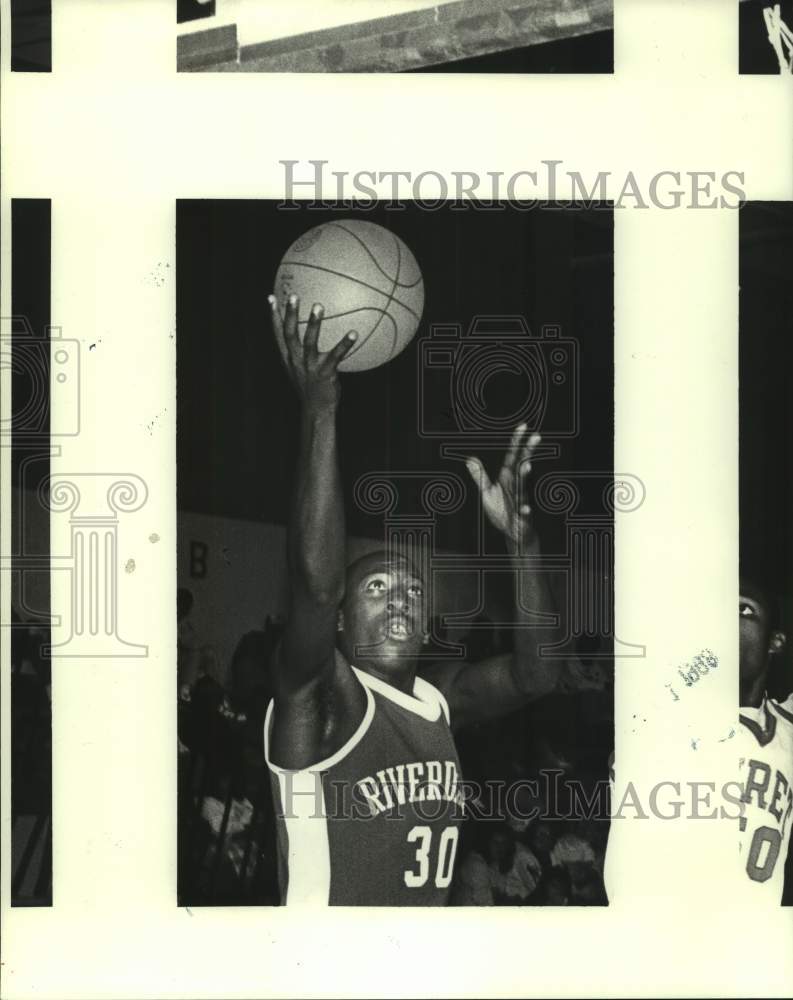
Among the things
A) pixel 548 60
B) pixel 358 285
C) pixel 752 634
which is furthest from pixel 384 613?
pixel 548 60

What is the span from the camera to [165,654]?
3.51 metres

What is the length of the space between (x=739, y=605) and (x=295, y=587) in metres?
1.34

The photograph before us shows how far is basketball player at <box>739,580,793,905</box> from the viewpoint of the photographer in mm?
3533

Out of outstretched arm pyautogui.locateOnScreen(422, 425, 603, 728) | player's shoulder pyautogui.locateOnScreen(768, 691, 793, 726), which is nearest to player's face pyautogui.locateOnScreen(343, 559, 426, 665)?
outstretched arm pyautogui.locateOnScreen(422, 425, 603, 728)

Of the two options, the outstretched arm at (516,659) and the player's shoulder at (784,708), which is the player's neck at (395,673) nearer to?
the outstretched arm at (516,659)

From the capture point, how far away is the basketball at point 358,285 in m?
3.47

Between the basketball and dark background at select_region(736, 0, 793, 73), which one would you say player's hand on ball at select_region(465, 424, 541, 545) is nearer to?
the basketball

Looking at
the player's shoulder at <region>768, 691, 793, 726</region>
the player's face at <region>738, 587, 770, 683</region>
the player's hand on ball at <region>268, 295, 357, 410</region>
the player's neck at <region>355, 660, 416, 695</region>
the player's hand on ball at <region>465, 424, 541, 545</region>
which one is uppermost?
the player's hand on ball at <region>268, 295, 357, 410</region>

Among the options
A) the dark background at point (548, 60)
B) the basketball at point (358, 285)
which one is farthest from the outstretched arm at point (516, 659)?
the dark background at point (548, 60)

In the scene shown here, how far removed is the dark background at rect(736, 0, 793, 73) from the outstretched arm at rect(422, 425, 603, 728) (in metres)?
1.39

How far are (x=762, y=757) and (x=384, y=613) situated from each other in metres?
1.22

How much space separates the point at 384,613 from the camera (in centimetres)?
350

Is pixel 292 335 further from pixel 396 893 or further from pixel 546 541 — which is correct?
pixel 396 893

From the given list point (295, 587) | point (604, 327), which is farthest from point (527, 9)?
point (295, 587)
